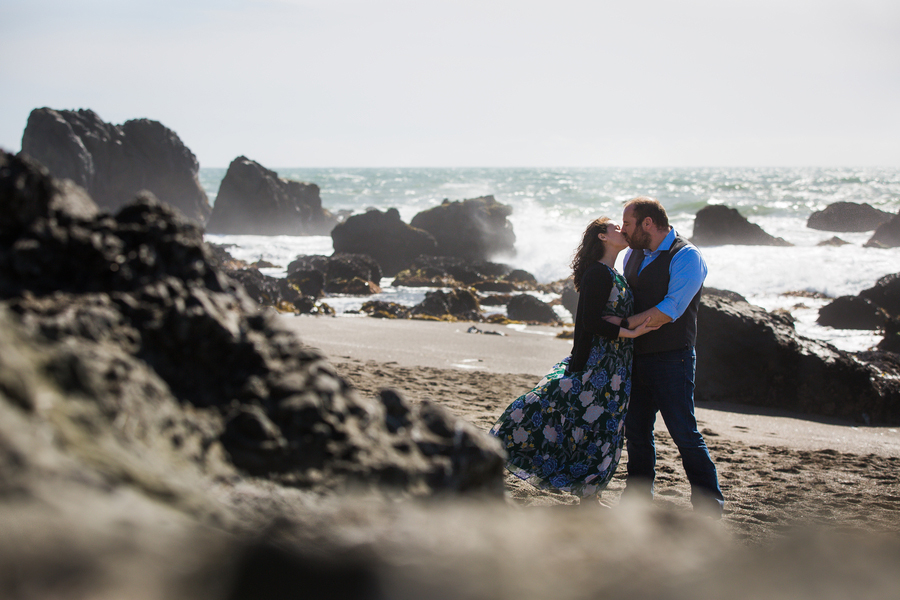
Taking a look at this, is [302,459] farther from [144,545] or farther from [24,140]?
[24,140]

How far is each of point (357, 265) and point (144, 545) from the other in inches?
723

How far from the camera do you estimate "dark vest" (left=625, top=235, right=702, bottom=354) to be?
11.3 feet

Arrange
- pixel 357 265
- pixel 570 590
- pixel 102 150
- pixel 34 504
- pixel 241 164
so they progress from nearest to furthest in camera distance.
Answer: pixel 34 504 → pixel 570 590 → pixel 357 265 → pixel 102 150 → pixel 241 164

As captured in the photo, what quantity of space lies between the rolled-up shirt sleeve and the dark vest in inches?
1.6

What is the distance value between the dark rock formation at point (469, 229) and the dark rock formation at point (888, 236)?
1496 cm

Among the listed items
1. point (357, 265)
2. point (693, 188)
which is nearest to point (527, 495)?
point (357, 265)

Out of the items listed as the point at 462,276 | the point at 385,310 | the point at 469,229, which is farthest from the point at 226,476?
the point at 469,229

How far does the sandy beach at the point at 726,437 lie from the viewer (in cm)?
384

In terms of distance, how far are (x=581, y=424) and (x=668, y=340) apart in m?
0.70

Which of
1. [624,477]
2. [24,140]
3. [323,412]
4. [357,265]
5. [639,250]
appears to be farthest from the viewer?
[24,140]

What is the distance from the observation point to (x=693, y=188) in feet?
184

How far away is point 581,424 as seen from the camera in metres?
3.44

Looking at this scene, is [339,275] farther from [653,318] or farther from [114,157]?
[114,157]

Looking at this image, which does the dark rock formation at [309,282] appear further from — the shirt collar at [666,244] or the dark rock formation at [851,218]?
the dark rock formation at [851,218]
